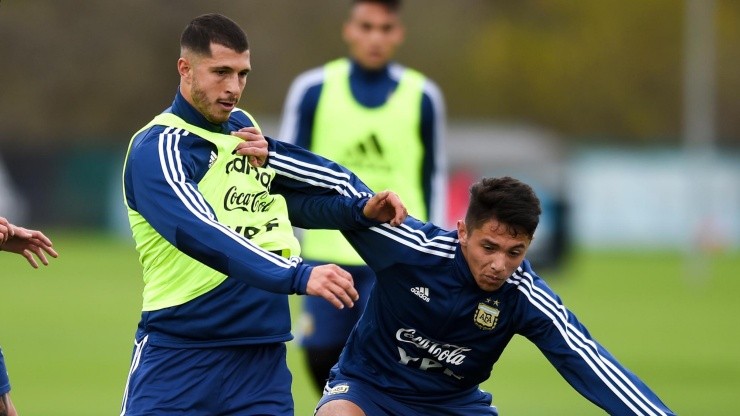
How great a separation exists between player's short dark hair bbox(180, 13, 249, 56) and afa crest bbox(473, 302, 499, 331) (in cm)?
150

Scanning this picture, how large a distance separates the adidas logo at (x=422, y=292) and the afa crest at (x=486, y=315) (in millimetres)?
229

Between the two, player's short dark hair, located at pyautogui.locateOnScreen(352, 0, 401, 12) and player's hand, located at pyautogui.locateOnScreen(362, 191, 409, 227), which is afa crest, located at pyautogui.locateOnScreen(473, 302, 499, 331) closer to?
player's hand, located at pyautogui.locateOnScreen(362, 191, 409, 227)

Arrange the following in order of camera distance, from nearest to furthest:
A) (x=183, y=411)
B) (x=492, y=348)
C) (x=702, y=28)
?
(x=183, y=411)
(x=492, y=348)
(x=702, y=28)

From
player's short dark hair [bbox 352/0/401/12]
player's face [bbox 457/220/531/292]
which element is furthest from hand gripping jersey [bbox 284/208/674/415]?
player's short dark hair [bbox 352/0/401/12]

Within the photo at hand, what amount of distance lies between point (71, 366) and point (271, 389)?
8.88 m

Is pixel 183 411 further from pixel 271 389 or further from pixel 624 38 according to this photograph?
pixel 624 38

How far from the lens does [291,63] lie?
4584 cm

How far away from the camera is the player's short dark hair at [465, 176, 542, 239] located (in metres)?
6.08

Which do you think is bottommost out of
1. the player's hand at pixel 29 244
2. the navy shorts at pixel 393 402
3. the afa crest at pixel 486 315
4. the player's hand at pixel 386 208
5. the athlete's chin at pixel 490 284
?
the navy shorts at pixel 393 402

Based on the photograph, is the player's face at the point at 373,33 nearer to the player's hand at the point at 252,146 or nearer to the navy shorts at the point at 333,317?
the navy shorts at the point at 333,317

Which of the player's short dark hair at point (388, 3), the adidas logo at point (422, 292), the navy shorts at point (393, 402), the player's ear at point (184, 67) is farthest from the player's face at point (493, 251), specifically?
the player's short dark hair at point (388, 3)

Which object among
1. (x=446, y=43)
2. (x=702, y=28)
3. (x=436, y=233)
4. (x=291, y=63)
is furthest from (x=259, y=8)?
(x=436, y=233)

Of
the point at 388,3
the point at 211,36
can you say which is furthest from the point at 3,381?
the point at 388,3

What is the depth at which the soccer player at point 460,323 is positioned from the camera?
20.1ft
